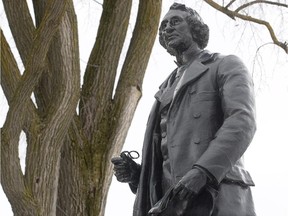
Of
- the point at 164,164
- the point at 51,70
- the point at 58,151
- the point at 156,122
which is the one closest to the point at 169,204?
the point at 164,164

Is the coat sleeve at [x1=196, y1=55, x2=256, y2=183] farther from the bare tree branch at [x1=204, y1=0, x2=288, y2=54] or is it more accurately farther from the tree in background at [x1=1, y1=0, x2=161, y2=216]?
the bare tree branch at [x1=204, y1=0, x2=288, y2=54]

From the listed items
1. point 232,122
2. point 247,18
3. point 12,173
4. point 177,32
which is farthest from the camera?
point 247,18

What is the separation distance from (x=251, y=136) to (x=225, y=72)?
1.12ft

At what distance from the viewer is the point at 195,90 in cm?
343

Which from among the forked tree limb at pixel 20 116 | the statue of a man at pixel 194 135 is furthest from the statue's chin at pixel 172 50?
the forked tree limb at pixel 20 116

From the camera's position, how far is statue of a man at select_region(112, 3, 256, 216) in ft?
10.3

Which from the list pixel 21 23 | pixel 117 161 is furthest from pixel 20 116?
pixel 117 161

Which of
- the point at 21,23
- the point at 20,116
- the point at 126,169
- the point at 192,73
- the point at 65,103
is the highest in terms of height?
the point at 21,23

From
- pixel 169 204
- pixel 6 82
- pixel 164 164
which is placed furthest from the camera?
pixel 6 82

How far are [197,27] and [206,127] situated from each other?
55cm

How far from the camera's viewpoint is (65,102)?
602cm

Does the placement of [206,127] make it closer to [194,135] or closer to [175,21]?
[194,135]

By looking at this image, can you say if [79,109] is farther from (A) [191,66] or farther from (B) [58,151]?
(A) [191,66]

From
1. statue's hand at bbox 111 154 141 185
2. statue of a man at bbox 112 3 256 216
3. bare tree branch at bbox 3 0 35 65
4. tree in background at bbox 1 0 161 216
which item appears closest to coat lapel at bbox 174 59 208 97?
statue of a man at bbox 112 3 256 216
